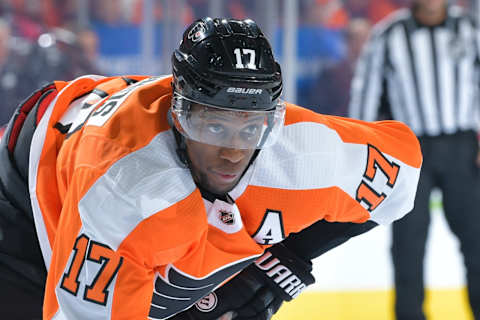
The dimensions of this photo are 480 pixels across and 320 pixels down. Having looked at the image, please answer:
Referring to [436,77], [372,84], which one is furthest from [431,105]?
[372,84]

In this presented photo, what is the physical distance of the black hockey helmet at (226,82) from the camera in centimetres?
164

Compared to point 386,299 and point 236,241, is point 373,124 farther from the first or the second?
point 386,299

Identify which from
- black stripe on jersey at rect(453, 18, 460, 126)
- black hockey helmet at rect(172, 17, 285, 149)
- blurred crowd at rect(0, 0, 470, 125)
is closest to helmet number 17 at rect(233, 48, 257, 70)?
black hockey helmet at rect(172, 17, 285, 149)

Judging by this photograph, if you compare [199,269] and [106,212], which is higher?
[106,212]

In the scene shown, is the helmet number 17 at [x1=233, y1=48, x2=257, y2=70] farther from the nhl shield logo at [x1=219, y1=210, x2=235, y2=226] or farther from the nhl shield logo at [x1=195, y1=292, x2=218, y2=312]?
the nhl shield logo at [x1=195, y1=292, x2=218, y2=312]

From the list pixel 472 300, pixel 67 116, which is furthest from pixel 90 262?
pixel 472 300

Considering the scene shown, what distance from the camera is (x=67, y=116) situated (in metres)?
1.90

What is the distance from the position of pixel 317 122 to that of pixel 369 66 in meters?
1.67

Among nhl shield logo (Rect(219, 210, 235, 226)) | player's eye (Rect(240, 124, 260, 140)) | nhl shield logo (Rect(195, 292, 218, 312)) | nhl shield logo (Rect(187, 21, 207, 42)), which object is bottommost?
nhl shield logo (Rect(195, 292, 218, 312))

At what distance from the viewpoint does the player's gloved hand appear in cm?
203

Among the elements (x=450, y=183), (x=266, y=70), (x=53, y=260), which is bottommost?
(x=450, y=183)

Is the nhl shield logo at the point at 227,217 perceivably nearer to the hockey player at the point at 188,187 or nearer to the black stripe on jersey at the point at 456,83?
the hockey player at the point at 188,187

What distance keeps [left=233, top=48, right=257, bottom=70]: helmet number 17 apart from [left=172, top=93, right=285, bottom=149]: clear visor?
9 centimetres

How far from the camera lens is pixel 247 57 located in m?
1.65
